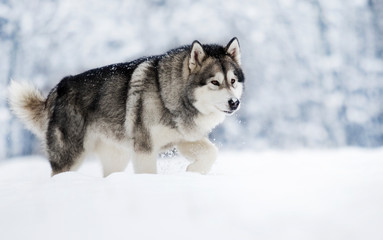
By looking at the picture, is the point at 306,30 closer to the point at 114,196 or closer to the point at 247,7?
the point at 247,7

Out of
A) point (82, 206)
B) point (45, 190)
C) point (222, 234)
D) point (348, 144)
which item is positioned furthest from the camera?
point (348, 144)

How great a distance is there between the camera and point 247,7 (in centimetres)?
1912

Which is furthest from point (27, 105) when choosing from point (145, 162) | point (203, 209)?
point (203, 209)

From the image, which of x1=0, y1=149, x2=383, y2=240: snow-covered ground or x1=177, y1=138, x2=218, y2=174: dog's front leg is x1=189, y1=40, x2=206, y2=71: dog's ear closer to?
x1=177, y1=138, x2=218, y2=174: dog's front leg

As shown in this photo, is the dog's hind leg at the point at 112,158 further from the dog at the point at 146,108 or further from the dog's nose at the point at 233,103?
the dog's nose at the point at 233,103

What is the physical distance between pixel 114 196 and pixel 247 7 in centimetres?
1736

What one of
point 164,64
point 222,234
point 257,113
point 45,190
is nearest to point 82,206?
point 45,190

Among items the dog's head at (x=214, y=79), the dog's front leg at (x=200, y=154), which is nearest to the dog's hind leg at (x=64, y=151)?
the dog's front leg at (x=200, y=154)

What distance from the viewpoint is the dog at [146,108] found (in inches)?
179

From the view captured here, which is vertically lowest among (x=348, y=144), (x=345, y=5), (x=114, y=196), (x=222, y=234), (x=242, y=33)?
(x=222, y=234)

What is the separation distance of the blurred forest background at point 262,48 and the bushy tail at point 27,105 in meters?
10.5

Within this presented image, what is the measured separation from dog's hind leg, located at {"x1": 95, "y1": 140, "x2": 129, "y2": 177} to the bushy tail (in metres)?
0.77

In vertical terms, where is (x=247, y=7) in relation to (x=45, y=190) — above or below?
above

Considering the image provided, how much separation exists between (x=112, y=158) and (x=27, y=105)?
1.23m
